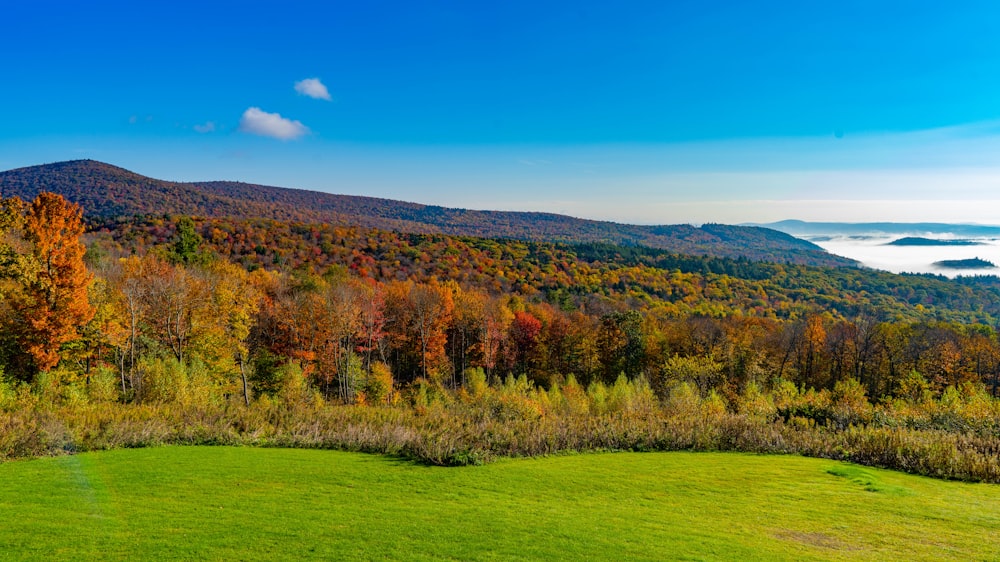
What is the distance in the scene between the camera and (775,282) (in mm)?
159000

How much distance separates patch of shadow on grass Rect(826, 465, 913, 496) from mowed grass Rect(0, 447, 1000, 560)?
80 millimetres

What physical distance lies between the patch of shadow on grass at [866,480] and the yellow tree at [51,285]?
36127 mm

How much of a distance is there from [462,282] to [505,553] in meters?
86.0

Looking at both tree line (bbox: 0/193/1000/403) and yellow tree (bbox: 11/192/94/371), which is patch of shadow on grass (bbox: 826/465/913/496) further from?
yellow tree (bbox: 11/192/94/371)

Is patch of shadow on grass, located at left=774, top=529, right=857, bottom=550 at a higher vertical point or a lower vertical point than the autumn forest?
higher

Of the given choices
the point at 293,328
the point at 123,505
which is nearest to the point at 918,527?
the point at 123,505

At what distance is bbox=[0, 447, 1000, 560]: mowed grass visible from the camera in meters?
9.34

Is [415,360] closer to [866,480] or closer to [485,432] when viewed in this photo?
[485,432]

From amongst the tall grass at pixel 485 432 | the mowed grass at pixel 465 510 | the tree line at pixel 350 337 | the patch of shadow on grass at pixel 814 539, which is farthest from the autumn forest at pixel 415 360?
the patch of shadow on grass at pixel 814 539

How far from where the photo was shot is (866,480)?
613 inches

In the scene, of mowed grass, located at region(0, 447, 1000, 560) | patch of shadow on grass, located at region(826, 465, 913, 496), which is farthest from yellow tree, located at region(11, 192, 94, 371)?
patch of shadow on grass, located at region(826, 465, 913, 496)

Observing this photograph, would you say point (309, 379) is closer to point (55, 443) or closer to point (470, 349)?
point (470, 349)

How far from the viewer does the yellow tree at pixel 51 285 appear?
26.1 metres

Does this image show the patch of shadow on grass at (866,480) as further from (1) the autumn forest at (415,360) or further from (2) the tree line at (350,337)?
(2) the tree line at (350,337)
